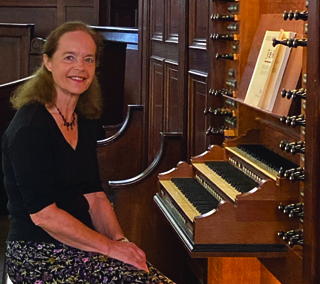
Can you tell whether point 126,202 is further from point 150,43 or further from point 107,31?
point 107,31

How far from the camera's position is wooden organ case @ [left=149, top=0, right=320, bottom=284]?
2201 mm

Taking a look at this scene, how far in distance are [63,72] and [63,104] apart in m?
0.13

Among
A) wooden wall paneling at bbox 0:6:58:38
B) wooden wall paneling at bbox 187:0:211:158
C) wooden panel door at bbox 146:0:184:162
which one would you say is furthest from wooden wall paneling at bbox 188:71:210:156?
wooden wall paneling at bbox 0:6:58:38

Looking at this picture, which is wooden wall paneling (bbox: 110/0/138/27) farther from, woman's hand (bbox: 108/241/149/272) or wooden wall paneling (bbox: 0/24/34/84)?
woman's hand (bbox: 108/241/149/272)

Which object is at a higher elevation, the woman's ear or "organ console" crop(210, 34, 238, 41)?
"organ console" crop(210, 34, 238, 41)

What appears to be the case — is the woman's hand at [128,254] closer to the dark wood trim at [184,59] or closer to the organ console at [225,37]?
the organ console at [225,37]

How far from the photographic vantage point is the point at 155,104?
522 cm

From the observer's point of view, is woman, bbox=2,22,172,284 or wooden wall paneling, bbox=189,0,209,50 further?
wooden wall paneling, bbox=189,0,209,50

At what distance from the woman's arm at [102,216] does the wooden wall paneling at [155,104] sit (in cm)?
221

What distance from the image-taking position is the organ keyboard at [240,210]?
7.88 ft

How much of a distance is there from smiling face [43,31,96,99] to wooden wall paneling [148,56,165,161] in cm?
225

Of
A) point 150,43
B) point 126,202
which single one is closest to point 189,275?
point 126,202

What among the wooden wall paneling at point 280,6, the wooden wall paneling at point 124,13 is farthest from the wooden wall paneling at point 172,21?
the wooden wall paneling at point 124,13

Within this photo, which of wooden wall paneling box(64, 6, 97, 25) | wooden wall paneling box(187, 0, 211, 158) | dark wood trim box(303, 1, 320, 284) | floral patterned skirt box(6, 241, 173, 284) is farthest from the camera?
wooden wall paneling box(64, 6, 97, 25)
